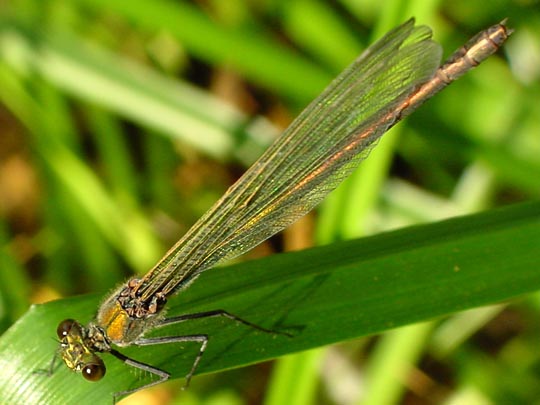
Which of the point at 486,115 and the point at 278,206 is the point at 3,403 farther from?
the point at 486,115

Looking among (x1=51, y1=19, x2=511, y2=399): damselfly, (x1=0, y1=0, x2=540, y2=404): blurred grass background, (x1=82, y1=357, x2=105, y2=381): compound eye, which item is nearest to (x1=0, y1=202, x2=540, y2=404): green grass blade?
(x1=82, y1=357, x2=105, y2=381): compound eye

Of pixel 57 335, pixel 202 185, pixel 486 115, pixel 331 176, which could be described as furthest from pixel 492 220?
pixel 202 185

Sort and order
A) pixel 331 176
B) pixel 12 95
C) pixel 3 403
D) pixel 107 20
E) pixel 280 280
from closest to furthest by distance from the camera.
Answer: pixel 3 403
pixel 280 280
pixel 331 176
pixel 12 95
pixel 107 20

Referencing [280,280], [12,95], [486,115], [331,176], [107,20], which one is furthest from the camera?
[107,20]

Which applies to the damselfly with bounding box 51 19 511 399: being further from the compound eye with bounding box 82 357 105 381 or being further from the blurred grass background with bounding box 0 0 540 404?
the blurred grass background with bounding box 0 0 540 404

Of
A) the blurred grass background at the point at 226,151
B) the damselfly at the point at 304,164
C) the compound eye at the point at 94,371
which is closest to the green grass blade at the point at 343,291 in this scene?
the compound eye at the point at 94,371

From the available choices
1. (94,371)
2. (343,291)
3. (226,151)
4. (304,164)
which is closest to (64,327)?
(94,371)
